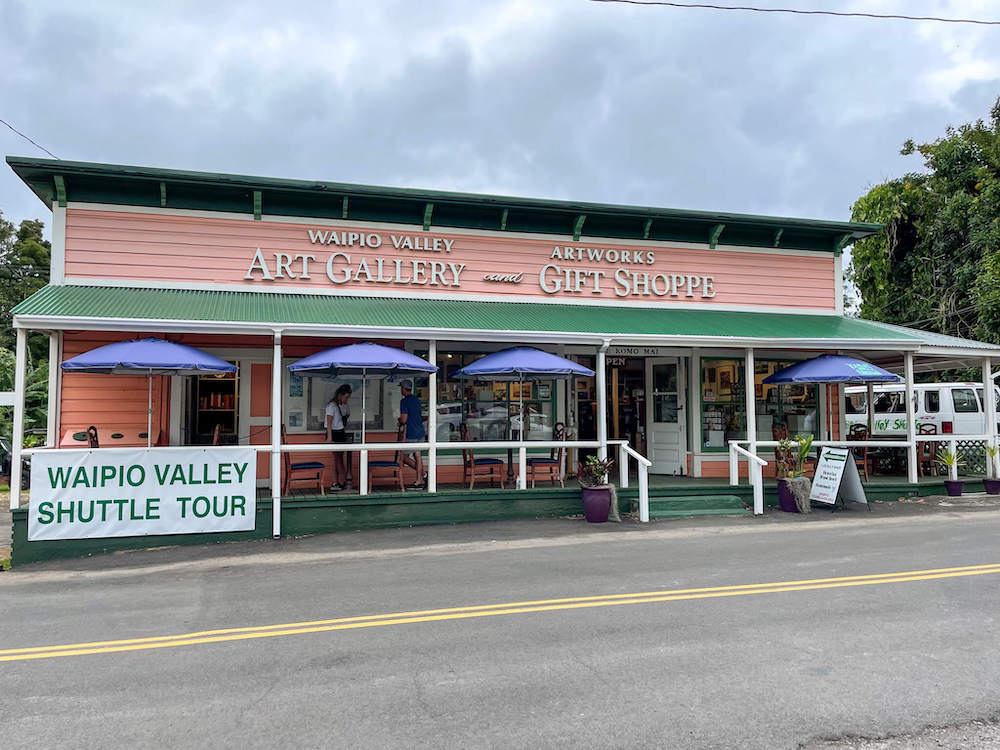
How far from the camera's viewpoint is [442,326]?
35.6 ft

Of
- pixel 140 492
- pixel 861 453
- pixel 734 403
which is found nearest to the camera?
pixel 140 492

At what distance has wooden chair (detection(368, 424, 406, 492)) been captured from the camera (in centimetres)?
1127

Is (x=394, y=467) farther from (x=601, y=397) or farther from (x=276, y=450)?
(x=601, y=397)

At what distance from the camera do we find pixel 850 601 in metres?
6.03

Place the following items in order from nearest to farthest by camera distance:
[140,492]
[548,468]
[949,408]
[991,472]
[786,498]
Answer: [140,492] → [548,468] → [786,498] → [991,472] → [949,408]

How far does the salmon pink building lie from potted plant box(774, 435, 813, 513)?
0.52 metres

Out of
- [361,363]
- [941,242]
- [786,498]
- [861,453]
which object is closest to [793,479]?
[786,498]

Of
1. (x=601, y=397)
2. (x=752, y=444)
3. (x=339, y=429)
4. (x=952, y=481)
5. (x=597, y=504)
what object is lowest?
(x=597, y=504)

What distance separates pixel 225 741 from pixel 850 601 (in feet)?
16.5

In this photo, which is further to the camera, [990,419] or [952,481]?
[990,419]

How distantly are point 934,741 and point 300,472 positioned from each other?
971cm

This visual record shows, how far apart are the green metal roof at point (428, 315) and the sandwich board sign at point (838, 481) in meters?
2.06

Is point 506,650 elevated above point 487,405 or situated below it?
below

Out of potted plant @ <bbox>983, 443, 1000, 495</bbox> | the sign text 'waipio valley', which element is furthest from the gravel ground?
potted plant @ <bbox>983, 443, 1000, 495</bbox>
